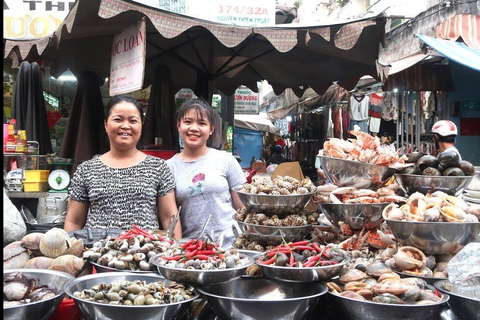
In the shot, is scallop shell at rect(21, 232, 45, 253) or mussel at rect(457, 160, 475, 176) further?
mussel at rect(457, 160, 475, 176)

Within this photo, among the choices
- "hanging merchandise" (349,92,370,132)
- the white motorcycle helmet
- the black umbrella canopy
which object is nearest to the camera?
the black umbrella canopy

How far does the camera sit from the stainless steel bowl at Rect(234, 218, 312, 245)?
8.00ft

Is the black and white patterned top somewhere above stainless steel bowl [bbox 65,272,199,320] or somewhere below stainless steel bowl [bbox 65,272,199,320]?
above

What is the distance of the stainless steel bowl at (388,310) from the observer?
163 centimetres

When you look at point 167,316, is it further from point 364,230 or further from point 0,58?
point 364,230

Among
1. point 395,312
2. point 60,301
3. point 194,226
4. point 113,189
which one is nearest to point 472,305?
point 395,312

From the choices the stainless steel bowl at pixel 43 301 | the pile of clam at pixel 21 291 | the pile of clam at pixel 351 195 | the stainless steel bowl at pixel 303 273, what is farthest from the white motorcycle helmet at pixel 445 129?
the pile of clam at pixel 21 291

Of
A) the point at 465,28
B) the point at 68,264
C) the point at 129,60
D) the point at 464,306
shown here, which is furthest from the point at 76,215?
the point at 465,28

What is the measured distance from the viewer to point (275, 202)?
2.44m

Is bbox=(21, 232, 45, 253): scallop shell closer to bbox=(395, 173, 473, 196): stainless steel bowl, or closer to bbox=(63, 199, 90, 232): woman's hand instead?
bbox=(63, 199, 90, 232): woman's hand

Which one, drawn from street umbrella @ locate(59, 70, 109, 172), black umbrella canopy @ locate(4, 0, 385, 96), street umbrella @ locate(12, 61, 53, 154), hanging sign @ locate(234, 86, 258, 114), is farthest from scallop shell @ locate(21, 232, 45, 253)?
hanging sign @ locate(234, 86, 258, 114)

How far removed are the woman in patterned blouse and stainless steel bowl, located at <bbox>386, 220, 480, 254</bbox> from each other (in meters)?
1.57

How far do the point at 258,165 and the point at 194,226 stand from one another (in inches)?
236

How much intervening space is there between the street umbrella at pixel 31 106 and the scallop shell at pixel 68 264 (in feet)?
15.9
